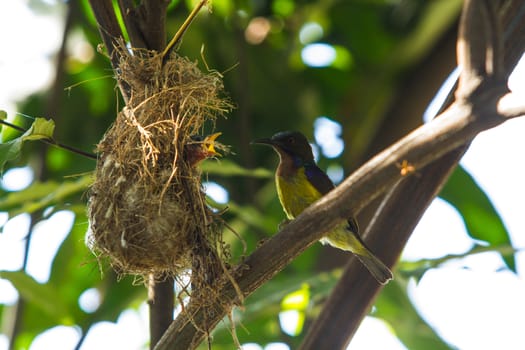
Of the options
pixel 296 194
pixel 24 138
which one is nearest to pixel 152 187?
pixel 24 138

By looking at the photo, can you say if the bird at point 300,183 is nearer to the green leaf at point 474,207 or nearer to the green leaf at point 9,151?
the green leaf at point 474,207

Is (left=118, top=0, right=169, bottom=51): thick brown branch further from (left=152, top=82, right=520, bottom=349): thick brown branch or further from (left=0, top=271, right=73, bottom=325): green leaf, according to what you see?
(left=0, top=271, right=73, bottom=325): green leaf

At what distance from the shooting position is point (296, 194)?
4527 mm

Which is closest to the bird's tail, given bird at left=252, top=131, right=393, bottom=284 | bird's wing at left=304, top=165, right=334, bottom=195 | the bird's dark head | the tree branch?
the tree branch

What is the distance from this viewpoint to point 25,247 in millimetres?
4094

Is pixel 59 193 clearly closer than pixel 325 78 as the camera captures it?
Yes

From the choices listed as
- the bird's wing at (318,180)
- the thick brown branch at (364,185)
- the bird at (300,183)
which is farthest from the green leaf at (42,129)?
the bird's wing at (318,180)

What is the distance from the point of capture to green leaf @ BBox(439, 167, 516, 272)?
414 centimetres

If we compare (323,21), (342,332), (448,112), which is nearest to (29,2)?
(323,21)

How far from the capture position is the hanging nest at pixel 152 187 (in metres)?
3.00

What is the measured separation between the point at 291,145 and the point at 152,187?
1806mm

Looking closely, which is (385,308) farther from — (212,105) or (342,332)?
(212,105)

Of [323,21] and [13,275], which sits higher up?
[323,21]

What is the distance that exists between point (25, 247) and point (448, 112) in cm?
263
